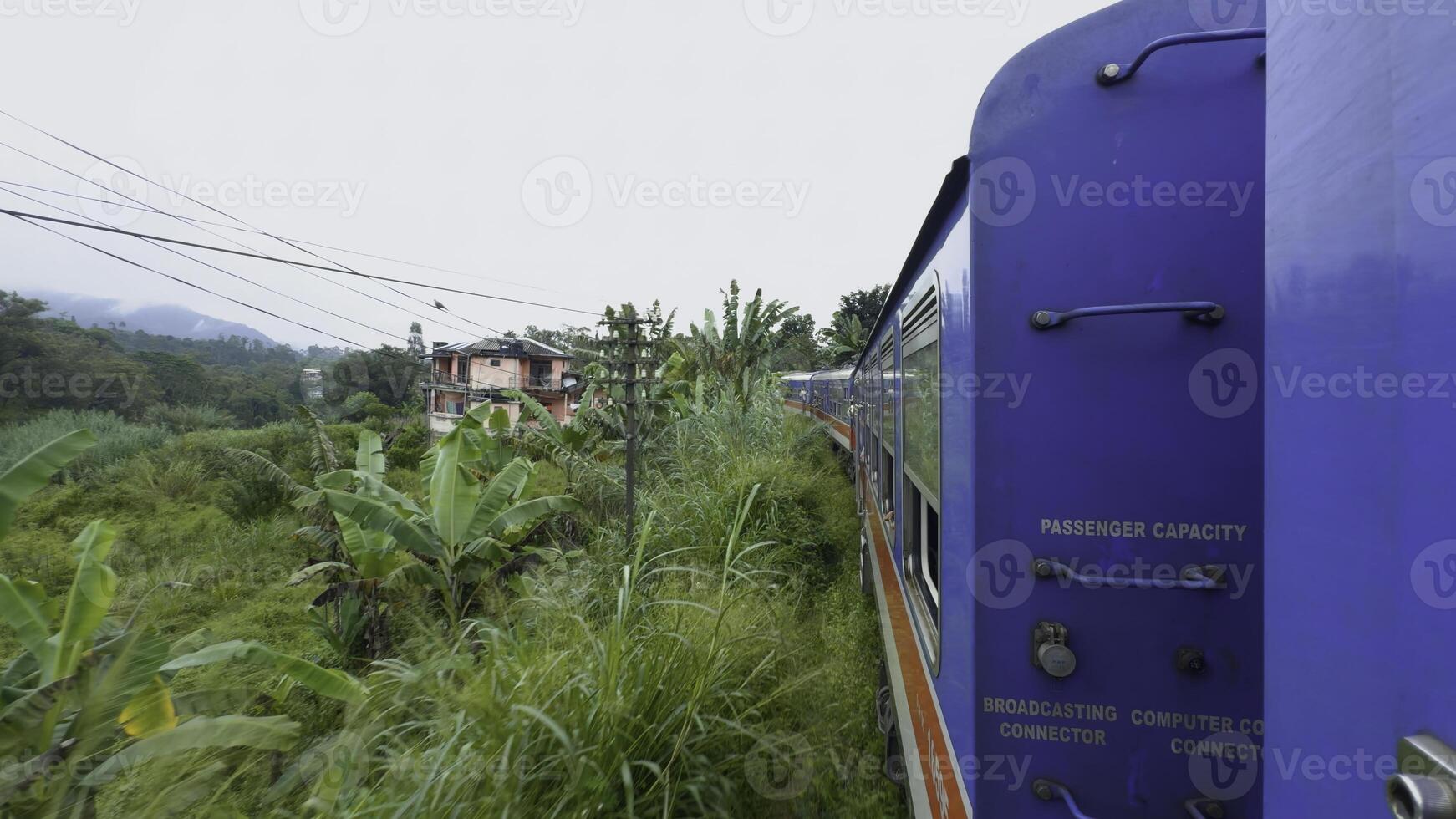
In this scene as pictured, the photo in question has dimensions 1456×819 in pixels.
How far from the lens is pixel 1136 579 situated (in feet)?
5.17

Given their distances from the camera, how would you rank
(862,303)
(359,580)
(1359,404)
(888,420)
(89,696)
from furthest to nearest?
1. (862,303)
2. (359,580)
3. (888,420)
4. (89,696)
5. (1359,404)

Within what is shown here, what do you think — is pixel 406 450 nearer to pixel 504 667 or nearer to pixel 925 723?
pixel 504 667

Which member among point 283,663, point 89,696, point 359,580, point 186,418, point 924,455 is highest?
point 924,455

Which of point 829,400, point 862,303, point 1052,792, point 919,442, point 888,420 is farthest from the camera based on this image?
point 862,303

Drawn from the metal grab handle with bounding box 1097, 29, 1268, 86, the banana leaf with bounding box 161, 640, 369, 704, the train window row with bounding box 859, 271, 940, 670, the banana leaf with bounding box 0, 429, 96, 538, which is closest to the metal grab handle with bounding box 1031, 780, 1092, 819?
the train window row with bounding box 859, 271, 940, 670

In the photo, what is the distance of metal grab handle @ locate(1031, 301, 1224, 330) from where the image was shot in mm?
1500

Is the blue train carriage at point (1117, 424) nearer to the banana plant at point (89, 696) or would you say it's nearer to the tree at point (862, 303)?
the banana plant at point (89, 696)

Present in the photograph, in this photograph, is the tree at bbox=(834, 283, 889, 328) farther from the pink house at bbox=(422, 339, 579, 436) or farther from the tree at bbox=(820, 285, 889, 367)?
the pink house at bbox=(422, 339, 579, 436)

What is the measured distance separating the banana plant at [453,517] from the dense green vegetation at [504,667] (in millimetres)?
31

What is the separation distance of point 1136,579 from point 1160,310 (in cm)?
71

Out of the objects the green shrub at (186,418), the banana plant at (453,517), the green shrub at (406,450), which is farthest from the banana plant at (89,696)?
the green shrub at (186,418)

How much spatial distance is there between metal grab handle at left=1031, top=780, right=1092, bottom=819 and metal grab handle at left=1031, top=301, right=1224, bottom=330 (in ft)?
4.13

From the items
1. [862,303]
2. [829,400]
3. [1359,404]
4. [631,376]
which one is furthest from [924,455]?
[862,303]

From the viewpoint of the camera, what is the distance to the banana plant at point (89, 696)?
2.71 meters
